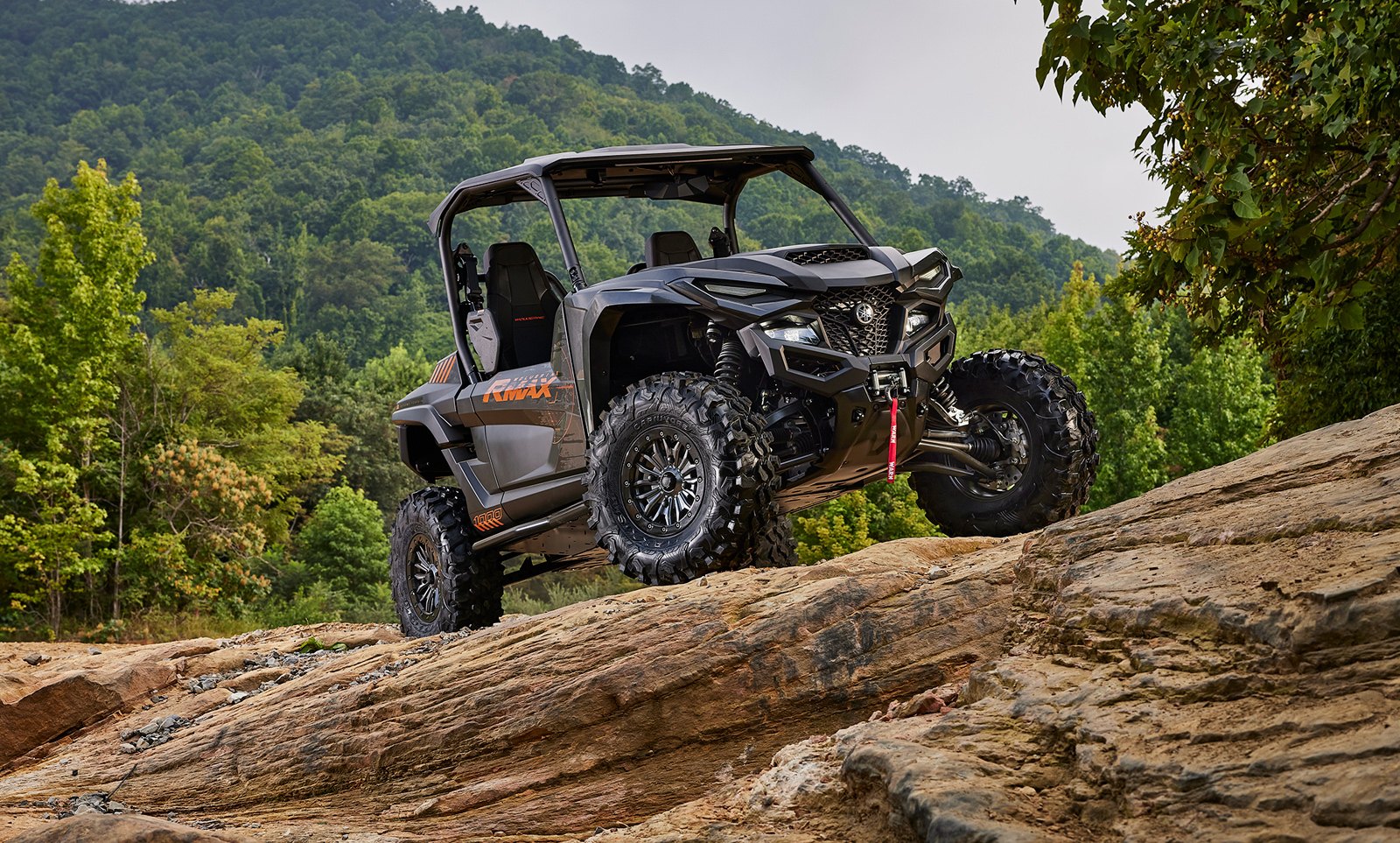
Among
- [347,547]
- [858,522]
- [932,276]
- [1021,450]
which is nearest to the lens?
[932,276]

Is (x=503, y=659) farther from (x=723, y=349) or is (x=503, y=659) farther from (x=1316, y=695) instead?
(x=1316, y=695)

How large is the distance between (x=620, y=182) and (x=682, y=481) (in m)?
2.30

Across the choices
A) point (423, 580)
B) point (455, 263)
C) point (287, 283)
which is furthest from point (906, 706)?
point (287, 283)

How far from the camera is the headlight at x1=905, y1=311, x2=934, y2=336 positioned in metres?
6.81

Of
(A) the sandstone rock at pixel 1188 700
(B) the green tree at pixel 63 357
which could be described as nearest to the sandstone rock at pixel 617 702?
(A) the sandstone rock at pixel 1188 700

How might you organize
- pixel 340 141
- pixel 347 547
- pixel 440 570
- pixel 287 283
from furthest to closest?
pixel 340 141 → pixel 287 283 → pixel 347 547 → pixel 440 570

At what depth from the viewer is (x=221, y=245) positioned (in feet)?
278

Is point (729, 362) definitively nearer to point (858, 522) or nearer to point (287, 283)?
point (858, 522)

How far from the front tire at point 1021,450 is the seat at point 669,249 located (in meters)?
1.90

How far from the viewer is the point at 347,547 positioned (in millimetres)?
36219

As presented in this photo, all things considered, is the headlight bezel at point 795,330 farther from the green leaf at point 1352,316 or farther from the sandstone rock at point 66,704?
the sandstone rock at point 66,704

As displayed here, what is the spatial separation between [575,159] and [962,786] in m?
4.93

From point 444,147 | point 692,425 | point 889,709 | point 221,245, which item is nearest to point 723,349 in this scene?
point 692,425

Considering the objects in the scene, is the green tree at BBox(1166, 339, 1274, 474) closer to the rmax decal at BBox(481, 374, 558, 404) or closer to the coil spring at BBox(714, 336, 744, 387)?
the rmax decal at BBox(481, 374, 558, 404)
